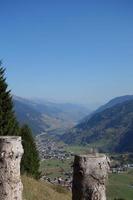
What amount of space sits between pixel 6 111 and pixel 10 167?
3120cm

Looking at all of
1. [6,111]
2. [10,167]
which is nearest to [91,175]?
[10,167]

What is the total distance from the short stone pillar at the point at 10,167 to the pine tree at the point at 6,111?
94.8ft

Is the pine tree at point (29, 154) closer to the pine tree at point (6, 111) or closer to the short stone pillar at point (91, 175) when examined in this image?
the pine tree at point (6, 111)

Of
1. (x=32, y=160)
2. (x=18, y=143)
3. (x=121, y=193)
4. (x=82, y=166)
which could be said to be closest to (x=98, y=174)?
(x=82, y=166)

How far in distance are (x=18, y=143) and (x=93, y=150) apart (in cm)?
202

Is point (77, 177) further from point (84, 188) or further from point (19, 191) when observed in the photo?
point (19, 191)

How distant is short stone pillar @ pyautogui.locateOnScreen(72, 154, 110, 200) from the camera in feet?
34.7

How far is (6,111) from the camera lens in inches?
1661

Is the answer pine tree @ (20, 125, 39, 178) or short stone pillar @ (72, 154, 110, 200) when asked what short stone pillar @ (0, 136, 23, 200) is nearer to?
short stone pillar @ (72, 154, 110, 200)

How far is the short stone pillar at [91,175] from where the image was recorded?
10562mm

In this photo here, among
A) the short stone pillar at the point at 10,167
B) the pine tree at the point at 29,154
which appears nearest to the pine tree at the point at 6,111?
the pine tree at the point at 29,154

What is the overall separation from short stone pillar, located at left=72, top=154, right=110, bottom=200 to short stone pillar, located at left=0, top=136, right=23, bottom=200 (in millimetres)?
1645

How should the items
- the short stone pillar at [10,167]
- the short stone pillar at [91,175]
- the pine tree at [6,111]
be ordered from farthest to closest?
the pine tree at [6,111], the short stone pillar at [10,167], the short stone pillar at [91,175]

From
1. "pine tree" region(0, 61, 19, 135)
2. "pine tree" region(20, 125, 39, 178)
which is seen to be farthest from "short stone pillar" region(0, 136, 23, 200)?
"pine tree" region(20, 125, 39, 178)
